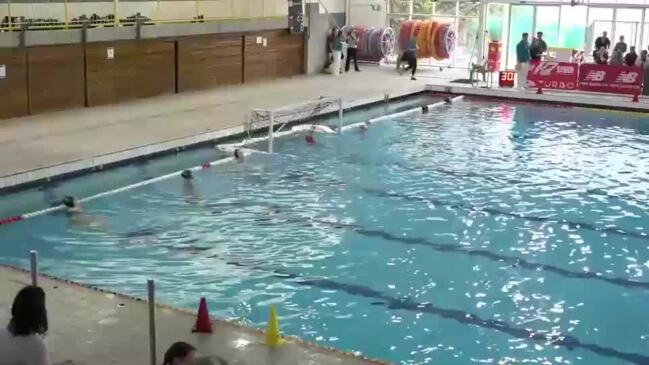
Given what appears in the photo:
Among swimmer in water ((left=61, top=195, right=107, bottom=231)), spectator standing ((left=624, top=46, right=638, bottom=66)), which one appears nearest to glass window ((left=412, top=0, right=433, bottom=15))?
spectator standing ((left=624, top=46, right=638, bottom=66))

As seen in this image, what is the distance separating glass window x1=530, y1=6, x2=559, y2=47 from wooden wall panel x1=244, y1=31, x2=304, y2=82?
7.19 meters

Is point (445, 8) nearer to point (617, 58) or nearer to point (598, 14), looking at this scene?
point (598, 14)

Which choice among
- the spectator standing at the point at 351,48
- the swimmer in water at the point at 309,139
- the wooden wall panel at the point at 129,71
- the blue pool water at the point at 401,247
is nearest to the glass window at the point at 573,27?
the spectator standing at the point at 351,48

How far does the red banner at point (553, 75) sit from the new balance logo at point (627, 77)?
1.03 metres

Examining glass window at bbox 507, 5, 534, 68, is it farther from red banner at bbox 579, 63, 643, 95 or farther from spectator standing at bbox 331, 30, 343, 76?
spectator standing at bbox 331, 30, 343, 76

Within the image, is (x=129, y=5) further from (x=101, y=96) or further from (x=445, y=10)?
(x=445, y=10)

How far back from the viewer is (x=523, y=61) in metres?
22.8

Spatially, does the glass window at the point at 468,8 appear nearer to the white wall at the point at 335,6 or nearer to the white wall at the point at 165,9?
the white wall at the point at 335,6

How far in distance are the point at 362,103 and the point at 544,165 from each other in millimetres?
6756

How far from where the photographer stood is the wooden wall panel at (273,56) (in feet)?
75.7

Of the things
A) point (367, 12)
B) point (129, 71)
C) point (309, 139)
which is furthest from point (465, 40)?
point (309, 139)

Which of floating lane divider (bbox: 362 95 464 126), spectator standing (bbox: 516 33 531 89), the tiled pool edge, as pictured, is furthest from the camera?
spectator standing (bbox: 516 33 531 89)

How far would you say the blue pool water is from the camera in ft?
24.6

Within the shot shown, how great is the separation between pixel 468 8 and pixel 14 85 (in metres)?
16.3
